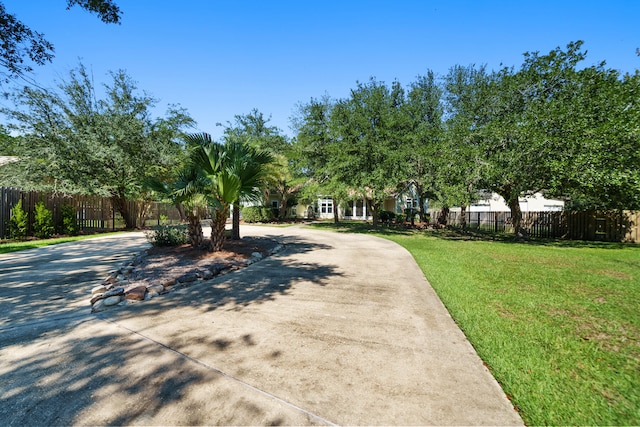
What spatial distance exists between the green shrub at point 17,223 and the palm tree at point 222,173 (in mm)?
8934

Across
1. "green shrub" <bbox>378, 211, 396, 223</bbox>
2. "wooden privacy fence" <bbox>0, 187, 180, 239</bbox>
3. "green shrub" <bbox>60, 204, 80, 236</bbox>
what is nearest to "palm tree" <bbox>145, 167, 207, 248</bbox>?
"wooden privacy fence" <bbox>0, 187, 180, 239</bbox>

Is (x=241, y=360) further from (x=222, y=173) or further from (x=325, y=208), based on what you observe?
(x=325, y=208)

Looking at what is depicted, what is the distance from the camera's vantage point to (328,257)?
331 inches

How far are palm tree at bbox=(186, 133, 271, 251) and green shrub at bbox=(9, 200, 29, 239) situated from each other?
893cm

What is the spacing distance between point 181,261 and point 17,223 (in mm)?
9536

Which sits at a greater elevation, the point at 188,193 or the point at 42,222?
the point at 188,193

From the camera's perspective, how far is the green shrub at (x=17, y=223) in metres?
10.7

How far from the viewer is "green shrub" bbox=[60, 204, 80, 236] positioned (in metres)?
12.7

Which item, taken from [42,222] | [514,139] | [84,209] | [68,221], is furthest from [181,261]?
[514,139]

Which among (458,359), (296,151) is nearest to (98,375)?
(458,359)

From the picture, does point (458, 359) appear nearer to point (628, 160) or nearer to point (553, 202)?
point (628, 160)

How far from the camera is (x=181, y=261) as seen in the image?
22.1 feet

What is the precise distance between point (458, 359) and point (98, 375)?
138 inches

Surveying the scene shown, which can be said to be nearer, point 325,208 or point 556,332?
point 556,332
